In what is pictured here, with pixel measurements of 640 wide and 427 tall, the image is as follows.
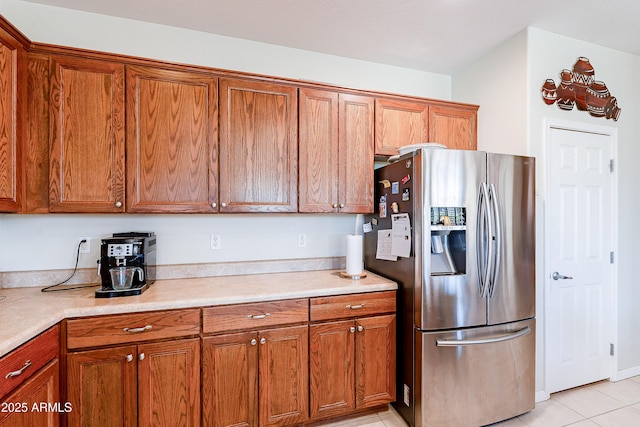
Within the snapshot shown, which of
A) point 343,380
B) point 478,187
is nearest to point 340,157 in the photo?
point 478,187

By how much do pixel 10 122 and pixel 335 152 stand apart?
1.89 metres

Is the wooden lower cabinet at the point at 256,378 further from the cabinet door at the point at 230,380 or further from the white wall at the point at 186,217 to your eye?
the white wall at the point at 186,217

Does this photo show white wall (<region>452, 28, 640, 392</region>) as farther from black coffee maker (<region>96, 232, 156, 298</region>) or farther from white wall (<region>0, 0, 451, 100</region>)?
black coffee maker (<region>96, 232, 156, 298</region>)

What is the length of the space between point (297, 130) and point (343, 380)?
5.68 ft

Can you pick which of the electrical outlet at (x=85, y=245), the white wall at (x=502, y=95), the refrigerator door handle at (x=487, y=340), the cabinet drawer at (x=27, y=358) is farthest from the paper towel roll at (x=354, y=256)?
the electrical outlet at (x=85, y=245)

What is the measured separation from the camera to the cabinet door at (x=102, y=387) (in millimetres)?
1503

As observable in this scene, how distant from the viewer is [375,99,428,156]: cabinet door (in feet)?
7.89

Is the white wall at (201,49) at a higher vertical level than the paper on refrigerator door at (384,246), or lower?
higher

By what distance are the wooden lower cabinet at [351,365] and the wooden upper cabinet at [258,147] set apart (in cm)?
91

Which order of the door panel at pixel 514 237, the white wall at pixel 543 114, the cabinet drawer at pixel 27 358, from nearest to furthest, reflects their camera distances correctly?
the cabinet drawer at pixel 27 358
the door panel at pixel 514 237
the white wall at pixel 543 114

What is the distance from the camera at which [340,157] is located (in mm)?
2281

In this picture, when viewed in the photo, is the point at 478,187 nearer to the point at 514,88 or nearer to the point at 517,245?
the point at 517,245

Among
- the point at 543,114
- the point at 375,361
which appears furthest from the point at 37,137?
the point at 543,114

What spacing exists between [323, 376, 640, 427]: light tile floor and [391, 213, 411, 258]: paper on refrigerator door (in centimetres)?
115
